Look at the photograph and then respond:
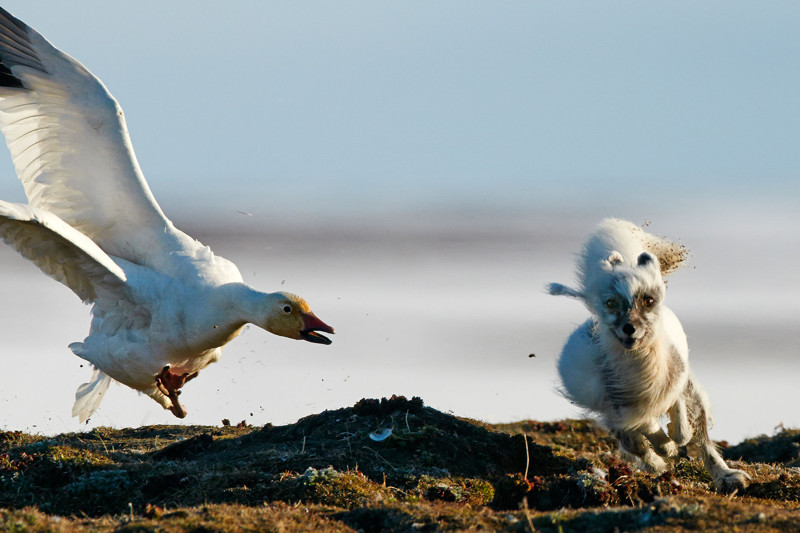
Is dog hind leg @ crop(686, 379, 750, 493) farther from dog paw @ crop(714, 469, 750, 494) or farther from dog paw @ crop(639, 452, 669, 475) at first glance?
dog paw @ crop(639, 452, 669, 475)

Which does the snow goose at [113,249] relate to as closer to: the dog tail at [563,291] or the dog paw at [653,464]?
the dog tail at [563,291]

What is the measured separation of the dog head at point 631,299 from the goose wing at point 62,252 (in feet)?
15.2

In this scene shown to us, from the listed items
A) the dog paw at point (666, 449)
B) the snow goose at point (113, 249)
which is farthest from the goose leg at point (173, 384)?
the dog paw at point (666, 449)

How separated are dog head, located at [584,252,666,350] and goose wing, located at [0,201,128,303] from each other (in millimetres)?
4627

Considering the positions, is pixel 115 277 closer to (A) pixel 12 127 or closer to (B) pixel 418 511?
(A) pixel 12 127

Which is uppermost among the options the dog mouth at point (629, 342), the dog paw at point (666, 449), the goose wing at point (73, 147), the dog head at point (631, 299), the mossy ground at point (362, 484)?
the goose wing at point (73, 147)

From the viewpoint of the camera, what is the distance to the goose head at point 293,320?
28.3ft

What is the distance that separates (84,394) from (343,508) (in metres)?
4.72

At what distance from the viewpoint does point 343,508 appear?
6.62 meters

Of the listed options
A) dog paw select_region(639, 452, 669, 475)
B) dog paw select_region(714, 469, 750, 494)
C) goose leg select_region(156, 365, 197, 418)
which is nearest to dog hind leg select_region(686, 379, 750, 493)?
dog paw select_region(714, 469, 750, 494)

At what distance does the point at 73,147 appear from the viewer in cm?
927

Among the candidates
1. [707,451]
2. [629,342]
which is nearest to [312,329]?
[629,342]

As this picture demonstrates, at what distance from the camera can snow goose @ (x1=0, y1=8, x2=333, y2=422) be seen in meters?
8.78

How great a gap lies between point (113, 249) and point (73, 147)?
1.17m
